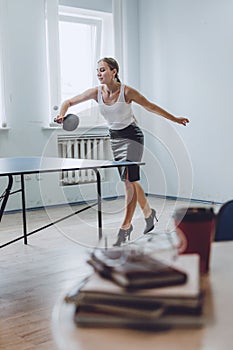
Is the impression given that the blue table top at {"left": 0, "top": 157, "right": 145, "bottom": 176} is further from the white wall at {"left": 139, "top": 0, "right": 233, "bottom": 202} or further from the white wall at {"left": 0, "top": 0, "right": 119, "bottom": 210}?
the white wall at {"left": 139, "top": 0, "right": 233, "bottom": 202}

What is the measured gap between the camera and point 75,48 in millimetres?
5758

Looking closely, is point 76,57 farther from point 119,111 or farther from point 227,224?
point 227,224

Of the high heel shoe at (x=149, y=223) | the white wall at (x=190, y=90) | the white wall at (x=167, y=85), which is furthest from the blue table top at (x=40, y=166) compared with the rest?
the white wall at (x=190, y=90)

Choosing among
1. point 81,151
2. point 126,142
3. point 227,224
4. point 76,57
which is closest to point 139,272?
point 227,224

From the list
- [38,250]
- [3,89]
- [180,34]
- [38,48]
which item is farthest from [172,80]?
[38,250]

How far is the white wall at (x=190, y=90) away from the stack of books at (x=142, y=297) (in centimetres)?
463

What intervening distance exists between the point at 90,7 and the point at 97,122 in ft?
4.27

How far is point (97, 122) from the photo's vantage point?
600 centimetres

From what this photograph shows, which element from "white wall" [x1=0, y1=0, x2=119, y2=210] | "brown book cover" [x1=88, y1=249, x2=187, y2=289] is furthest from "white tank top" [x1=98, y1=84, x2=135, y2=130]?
"brown book cover" [x1=88, y1=249, x2=187, y2=289]

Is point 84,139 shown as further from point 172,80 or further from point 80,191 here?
point 172,80

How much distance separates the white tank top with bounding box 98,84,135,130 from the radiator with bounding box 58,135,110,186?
5.85ft

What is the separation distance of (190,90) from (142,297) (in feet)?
16.7

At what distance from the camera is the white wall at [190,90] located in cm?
523

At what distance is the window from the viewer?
539cm
